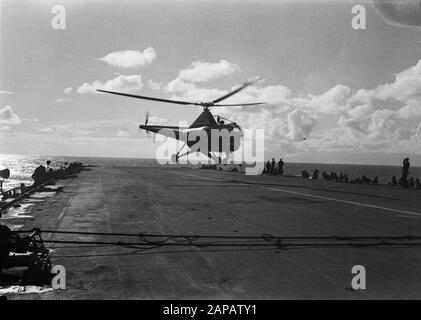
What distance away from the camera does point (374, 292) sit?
6848mm

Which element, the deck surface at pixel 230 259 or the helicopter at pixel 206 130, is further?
the helicopter at pixel 206 130

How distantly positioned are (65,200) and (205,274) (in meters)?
13.9

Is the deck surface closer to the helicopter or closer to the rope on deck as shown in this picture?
the rope on deck

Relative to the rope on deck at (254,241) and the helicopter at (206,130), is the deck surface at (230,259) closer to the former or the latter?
the rope on deck at (254,241)

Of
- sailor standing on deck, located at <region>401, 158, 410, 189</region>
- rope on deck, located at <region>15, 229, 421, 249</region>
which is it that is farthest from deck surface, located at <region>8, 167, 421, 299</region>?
sailor standing on deck, located at <region>401, 158, 410, 189</region>

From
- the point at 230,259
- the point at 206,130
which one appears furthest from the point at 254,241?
the point at 206,130

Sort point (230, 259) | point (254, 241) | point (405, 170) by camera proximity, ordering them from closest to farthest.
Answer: point (230, 259) → point (254, 241) → point (405, 170)

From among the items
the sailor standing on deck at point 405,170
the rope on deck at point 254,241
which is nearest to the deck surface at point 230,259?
the rope on deck at point 254,241

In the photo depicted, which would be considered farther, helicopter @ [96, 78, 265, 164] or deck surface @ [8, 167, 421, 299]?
helicopter @ [96, 78, 265, 164]

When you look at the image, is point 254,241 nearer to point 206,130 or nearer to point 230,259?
point 230,259

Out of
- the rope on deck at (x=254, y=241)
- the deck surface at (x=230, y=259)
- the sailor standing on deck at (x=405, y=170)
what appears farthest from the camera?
the sailor standing on deck at (x=405, y=170)

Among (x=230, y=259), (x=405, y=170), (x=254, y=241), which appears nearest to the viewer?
(x=230, y=259)

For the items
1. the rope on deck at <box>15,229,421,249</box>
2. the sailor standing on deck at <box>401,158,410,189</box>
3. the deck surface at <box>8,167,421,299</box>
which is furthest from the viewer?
the sailor standing on deck at <box>401,158,410,189</box>
